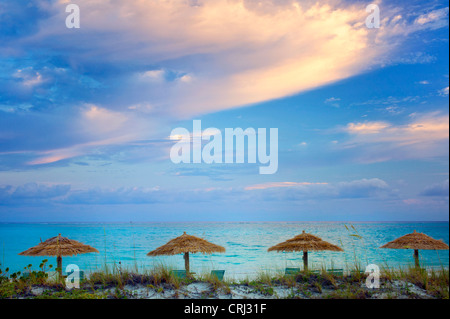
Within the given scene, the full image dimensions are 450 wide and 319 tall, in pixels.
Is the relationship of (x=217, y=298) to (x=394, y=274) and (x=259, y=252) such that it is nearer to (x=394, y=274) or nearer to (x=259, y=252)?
(x=394, y=274)

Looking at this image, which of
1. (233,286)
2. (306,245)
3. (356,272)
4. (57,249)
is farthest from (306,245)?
(57,249)

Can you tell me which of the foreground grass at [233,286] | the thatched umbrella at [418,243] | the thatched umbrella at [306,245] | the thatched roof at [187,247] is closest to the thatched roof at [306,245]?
the thatched umbrella at [306,245]

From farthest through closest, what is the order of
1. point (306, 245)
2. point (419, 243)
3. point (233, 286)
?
point (419, 243) → point (306, 245) → point (233, 286)

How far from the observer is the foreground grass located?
613 cm

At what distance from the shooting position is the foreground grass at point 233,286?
6129 mm

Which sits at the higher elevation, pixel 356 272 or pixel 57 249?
pixel 57 249

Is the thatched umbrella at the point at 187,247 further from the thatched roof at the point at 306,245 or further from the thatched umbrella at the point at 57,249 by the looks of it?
the thatched umbrella at the point at 57,249

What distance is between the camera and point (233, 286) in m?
6.55

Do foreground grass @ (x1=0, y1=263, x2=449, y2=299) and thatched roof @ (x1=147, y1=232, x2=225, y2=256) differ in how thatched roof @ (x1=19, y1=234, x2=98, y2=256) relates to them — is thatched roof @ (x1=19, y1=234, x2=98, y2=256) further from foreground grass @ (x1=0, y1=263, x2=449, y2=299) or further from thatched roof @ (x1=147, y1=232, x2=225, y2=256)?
thatched roof @ (x1=147, y1=232, x2=225, y2=256)

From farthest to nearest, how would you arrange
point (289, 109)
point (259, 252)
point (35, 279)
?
1. point (259, 252)
2. point (289, 109)
3. point (35, 279)

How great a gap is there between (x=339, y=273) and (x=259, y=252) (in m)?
14.1

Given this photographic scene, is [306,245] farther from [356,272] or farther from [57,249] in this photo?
[57,249]

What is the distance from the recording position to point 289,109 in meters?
10.3
